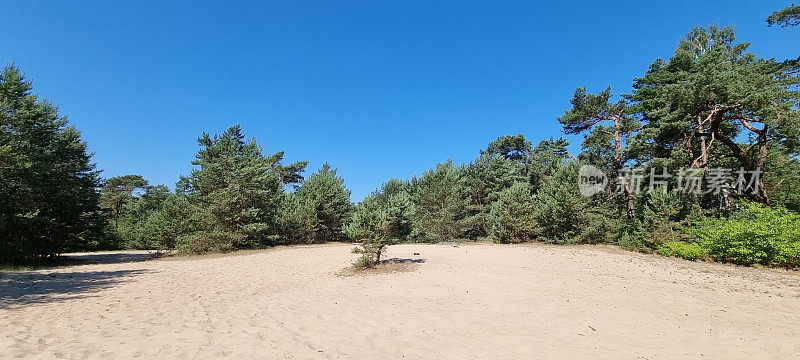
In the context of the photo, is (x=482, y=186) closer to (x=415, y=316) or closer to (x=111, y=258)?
(x=415, y=316)

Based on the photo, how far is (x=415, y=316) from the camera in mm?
5926

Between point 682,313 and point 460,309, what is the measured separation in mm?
4146

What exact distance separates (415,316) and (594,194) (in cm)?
2392

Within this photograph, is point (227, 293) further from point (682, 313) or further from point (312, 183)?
point (312, 183)

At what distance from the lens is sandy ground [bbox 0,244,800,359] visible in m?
4.23

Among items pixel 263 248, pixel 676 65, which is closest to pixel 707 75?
pixel 676 65

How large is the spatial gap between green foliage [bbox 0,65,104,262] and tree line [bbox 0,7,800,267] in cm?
7

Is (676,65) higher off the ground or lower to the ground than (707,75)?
higher

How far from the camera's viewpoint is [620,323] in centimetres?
527

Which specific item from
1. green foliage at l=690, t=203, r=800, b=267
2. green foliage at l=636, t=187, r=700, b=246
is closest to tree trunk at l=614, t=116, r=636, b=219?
green foliage at l=636, t=187, r=700, b=246

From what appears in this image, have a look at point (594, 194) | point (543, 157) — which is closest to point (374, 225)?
point (594, 194)

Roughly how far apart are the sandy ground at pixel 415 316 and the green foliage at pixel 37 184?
7.65 metres

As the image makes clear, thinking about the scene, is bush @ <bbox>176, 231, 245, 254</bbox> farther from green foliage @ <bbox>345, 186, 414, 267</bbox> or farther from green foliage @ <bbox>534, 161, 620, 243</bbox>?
green foliage @ <bbox>534, 161, 620, 243</bbox>

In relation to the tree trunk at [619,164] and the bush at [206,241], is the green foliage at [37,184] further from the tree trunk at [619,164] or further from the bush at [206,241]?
the tree trunk at [619,164]
